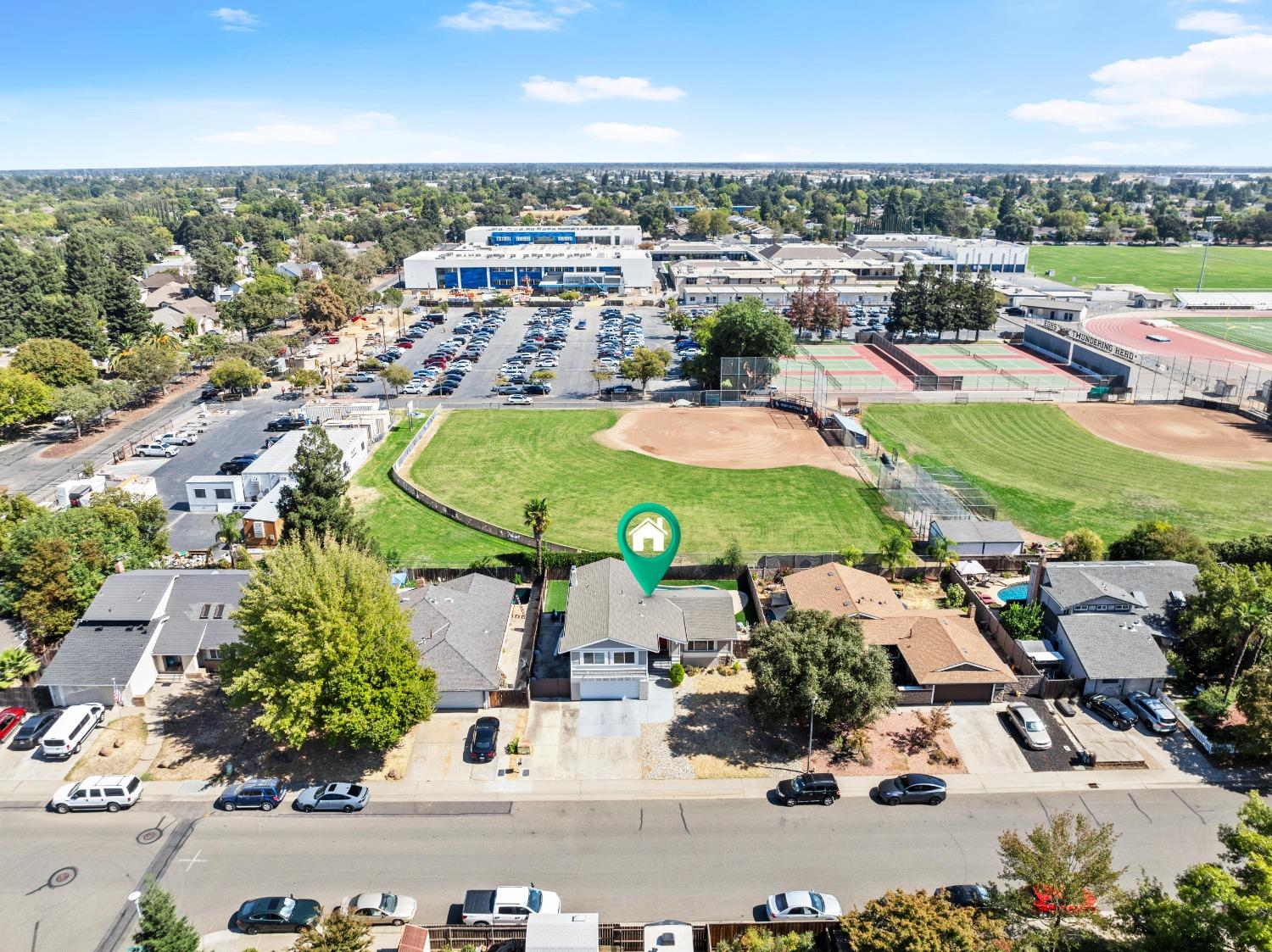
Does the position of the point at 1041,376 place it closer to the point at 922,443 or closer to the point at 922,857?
the point at 922,443

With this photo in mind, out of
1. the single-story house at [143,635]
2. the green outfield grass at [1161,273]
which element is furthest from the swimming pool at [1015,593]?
the green outfield grass at [1161,273]

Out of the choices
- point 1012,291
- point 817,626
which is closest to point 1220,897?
point 817,626

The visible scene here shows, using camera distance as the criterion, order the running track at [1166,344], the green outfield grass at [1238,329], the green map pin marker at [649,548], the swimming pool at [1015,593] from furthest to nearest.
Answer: the green outfield grass at [1238,329] < the running track at [1166,344] < the swimming pool at [1015,593] < the green map pin marker at [649,548]

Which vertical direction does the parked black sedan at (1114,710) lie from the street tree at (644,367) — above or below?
below

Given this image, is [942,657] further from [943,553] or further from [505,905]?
[505,905]

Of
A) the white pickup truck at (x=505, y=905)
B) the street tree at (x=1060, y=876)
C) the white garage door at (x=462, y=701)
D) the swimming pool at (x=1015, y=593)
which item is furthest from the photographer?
the swimming pool at (x=1015, y=593)

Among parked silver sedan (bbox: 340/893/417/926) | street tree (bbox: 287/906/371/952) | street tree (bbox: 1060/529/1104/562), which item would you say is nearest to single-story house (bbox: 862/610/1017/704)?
street tree (bbox: 1060/529/1104/562)

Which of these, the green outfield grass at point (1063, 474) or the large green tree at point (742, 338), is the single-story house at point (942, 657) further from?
the large green tree at point (742, 338)

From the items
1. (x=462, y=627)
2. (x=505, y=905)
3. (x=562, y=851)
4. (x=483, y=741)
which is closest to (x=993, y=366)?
(x=462, y=627)
